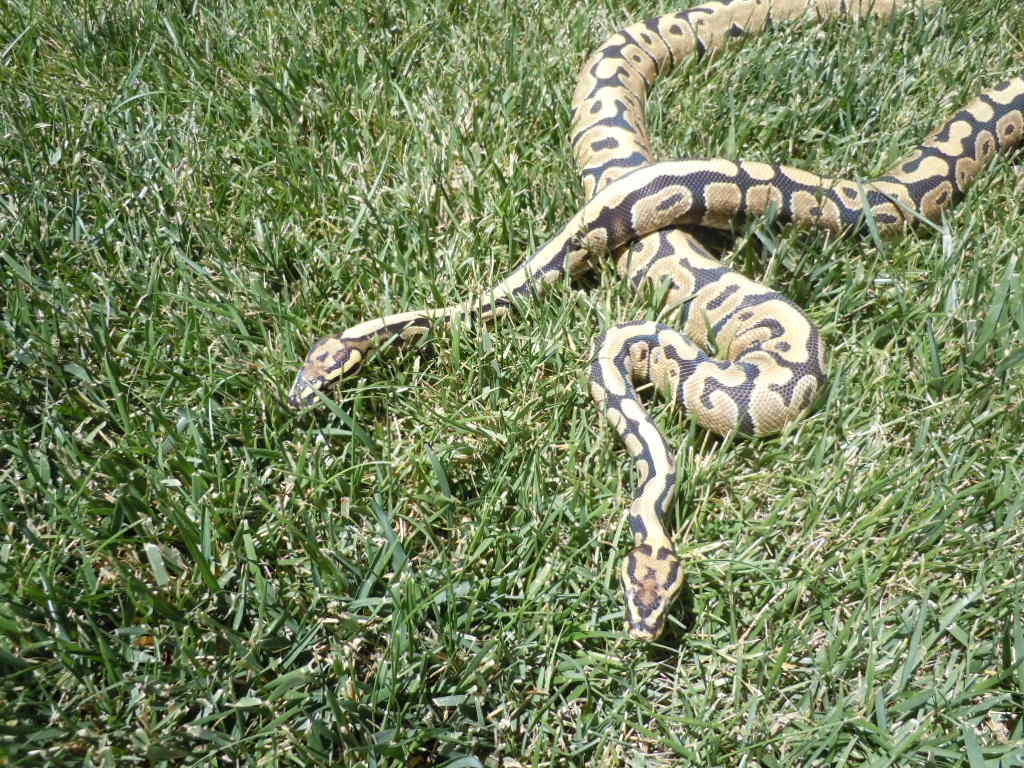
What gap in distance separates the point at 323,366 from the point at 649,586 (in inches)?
87.7

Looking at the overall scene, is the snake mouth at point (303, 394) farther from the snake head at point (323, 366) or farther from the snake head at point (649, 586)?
the snake head at point (649, 586)

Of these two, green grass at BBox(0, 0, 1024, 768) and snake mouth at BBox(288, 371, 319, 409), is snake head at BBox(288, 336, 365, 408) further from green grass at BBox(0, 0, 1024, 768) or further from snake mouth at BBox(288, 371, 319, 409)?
green grass at BBox(0, 0, 1024, 768)

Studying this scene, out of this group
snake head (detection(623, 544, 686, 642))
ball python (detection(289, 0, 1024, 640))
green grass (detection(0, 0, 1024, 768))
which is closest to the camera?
green grass (detection(0, 0, 1024, 768))

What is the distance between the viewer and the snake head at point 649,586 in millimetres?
3408

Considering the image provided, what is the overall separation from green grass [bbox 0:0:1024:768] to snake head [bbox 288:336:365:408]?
0.14m

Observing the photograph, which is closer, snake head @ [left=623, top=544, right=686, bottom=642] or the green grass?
the green grass

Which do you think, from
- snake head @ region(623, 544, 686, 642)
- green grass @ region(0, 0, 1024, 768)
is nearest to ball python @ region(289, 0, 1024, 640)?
snake head @ region(623, 544, 686, 642)

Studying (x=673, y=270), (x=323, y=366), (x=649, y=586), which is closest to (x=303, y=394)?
(x=323, y=366)

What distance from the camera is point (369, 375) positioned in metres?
4.68

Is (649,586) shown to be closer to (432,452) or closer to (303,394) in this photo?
(432,452)

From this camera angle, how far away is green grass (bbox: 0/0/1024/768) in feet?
10.6

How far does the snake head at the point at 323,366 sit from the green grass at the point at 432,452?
0.14 m

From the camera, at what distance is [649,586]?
349cm

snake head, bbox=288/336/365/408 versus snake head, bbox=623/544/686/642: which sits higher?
snake head, bbox=288/336/365/408
